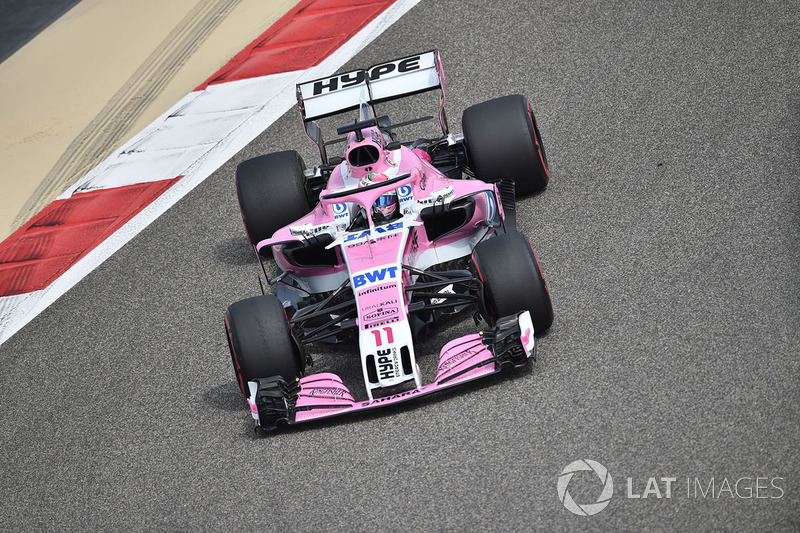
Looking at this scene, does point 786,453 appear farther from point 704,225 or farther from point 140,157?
point 140,157

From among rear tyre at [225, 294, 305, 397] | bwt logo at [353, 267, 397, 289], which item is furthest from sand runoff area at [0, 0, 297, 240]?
bwt logo at [353, 267, 397, 289]

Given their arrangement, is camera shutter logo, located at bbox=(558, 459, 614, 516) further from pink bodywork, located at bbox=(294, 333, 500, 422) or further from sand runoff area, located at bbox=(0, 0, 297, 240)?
sand runoff area, located at bbox=(0, 0, 297, 240)

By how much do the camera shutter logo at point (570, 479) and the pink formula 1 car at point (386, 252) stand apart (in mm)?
875

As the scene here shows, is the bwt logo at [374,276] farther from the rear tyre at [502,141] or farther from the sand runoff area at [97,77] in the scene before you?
the sand runoff area at [97,77]

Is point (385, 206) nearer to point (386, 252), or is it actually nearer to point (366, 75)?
point (386, 252)

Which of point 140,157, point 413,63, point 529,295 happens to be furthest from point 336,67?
point 529,295

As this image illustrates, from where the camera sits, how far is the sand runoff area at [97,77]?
12211 millimetres

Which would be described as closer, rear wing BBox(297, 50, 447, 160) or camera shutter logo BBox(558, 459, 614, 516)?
camera shutter logo BBox(558, 459, 614, 516)

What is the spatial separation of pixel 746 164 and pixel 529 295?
3.04 metres

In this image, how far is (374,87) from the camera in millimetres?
8742

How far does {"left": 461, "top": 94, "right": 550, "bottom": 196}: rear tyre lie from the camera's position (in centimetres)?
848

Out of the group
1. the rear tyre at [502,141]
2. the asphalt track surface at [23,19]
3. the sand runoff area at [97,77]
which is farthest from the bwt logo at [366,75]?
the asphalt track surface at [23,19]

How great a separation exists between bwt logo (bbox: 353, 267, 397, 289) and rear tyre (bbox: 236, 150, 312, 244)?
6.32 ft

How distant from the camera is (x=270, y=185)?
8625 millimetres
